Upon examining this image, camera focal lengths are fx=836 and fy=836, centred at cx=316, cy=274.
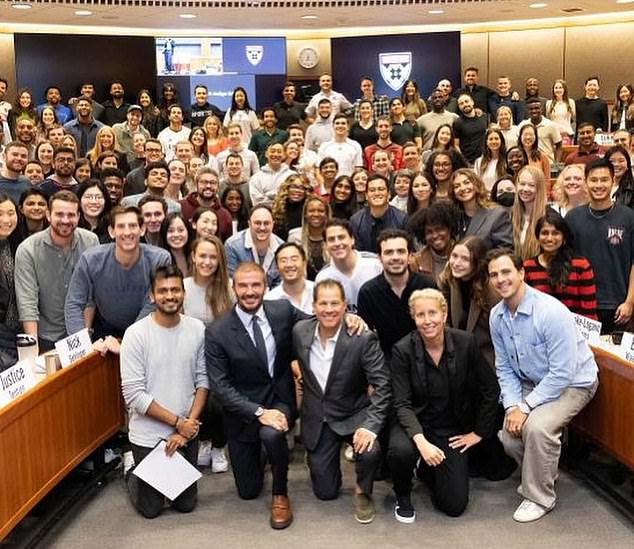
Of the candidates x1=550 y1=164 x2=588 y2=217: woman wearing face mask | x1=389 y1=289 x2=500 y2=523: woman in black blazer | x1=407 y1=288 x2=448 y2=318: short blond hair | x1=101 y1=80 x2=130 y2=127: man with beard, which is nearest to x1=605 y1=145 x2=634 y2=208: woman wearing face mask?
x1=550 y1=164 x2=588 y2=217: woman wearing face mask

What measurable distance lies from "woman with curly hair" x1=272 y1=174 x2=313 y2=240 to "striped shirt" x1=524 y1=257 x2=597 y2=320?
2061mm

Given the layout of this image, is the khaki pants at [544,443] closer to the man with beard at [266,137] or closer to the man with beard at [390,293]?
the man with beard at [390,293]

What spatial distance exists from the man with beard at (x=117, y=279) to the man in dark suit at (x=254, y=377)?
1.91 ft

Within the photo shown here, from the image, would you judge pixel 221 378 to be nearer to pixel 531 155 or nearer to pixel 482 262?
pixel 482 262

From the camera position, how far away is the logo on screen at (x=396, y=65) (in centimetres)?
1377

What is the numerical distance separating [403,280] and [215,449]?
1365 millimetres

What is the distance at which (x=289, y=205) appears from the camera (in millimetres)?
5930

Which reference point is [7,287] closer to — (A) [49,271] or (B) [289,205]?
(A) [49,271]

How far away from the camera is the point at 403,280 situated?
4.36 meters

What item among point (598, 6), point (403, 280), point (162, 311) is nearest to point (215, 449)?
point (162, 311)

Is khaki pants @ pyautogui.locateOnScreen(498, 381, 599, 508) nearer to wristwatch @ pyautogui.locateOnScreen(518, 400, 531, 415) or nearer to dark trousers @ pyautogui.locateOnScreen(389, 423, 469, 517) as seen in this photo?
wristwatch @ pyautogui.locateOnScreen(518, 400, 531, 415)

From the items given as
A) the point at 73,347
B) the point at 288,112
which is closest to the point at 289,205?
the point at 73,347

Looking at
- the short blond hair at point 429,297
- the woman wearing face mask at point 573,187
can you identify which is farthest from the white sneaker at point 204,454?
the woman wearing face mask at point 573,187

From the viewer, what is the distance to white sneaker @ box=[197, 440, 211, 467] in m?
4.50
